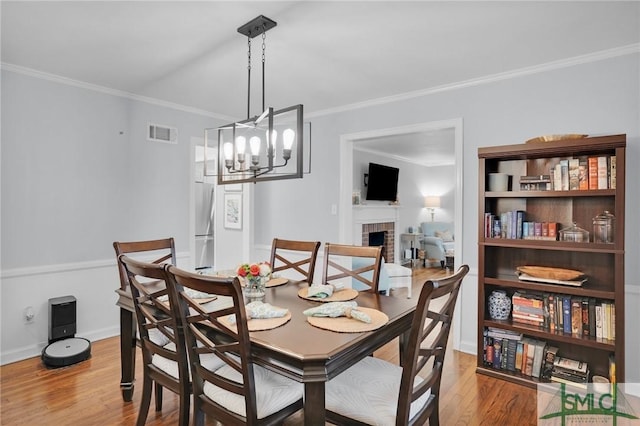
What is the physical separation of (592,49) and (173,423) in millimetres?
3756

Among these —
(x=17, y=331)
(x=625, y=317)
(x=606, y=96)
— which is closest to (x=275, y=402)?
(x=625, y=317)

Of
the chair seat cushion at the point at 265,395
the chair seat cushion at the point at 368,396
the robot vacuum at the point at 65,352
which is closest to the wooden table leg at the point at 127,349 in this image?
the robot vacuum at the point at 65,352

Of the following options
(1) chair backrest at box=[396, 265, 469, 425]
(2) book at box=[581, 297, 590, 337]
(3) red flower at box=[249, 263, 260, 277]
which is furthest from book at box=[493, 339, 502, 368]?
(3) red flower at box=[249, 263, 260, 277]

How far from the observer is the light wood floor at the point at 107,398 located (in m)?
2.18

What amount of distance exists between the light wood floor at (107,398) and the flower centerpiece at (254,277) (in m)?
0.83

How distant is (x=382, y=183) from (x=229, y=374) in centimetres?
557

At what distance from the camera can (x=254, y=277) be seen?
2.04 m

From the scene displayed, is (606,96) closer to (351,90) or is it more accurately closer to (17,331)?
(351,90)

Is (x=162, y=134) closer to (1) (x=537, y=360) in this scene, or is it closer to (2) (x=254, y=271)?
(2) (x=254, y=271)

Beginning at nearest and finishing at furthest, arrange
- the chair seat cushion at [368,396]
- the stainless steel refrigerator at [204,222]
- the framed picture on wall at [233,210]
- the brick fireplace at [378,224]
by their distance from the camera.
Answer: the chair seat cushion at [368,396], the framed picture on wall at [233,210], the stainless steel refrigerator at [204,222], the brick fireplace at [378,224]

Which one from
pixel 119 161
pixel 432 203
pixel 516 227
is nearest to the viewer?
pixel 516 227

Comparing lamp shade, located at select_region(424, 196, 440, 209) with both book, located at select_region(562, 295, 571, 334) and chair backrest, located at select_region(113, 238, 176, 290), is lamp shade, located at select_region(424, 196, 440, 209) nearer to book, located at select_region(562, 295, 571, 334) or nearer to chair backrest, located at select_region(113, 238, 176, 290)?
book, located at select_region(562, 295, 571, 334)

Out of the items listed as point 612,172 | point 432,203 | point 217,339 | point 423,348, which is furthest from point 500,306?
point 432,203

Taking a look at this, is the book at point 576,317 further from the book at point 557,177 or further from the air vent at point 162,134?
the air vent at point 162,134
